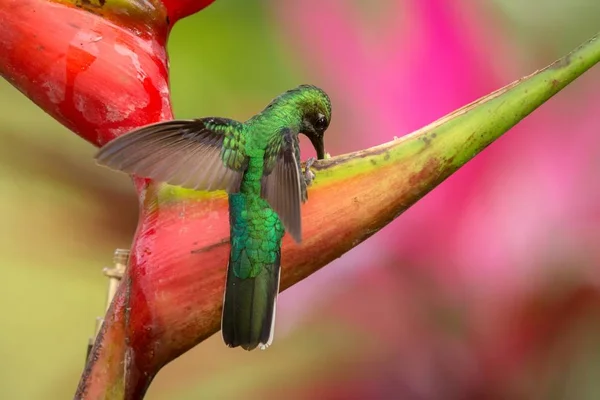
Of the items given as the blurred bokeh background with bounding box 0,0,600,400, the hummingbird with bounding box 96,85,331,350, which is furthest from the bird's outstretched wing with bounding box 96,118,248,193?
the blurred bokeh background with bounding box 0,0,600,400

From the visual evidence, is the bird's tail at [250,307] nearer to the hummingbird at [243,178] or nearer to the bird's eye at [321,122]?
the hummingbird at [243,178]

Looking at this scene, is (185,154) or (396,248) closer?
(185,154)

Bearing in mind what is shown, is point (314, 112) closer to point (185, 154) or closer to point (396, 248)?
point (185, 154)

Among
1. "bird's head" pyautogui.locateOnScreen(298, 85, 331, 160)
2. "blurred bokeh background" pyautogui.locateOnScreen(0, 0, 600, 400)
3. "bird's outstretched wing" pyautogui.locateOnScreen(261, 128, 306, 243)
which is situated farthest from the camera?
Answer: "blurred bokeh background" pyautogui.locateOnScreen(0, 0, 600, 400)

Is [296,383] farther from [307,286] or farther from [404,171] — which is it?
[404,171]

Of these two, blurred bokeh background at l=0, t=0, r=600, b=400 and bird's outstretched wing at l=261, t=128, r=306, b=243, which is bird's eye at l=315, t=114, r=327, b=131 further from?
blurred bokeh background at l=0, t=0, r=600, b=400

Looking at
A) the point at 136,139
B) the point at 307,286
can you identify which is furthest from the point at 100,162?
the point at 307,286

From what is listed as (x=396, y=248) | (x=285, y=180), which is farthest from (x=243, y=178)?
(x=396, y=248)

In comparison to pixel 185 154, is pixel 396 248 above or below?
above
